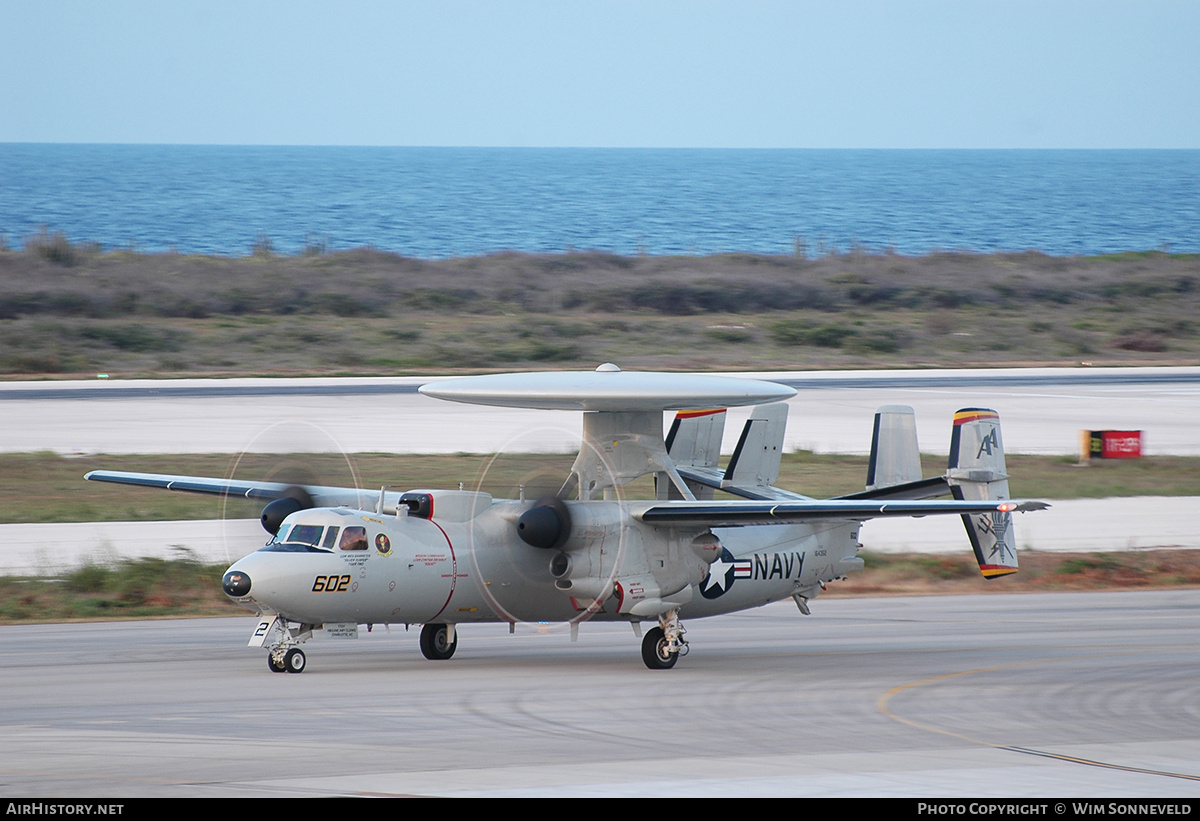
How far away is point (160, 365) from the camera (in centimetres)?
6022

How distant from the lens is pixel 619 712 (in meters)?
16.2

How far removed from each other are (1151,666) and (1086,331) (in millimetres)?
59184

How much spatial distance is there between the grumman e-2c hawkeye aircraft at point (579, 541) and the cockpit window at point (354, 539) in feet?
0.09

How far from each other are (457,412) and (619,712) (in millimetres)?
33418

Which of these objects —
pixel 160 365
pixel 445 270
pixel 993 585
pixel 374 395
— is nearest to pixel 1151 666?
pixel 993 585

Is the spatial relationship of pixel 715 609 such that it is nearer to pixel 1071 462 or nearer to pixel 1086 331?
pixel 1071 462

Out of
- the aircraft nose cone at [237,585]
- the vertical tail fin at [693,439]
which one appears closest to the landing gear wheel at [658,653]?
the vertical tail fin at [693,439]

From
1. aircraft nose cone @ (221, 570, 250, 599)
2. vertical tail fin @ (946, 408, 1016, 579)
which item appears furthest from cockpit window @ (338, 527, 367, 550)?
vertical tail fin @ (946, 408, 1016, 579)

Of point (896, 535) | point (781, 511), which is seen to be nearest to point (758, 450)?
point (781, 511)

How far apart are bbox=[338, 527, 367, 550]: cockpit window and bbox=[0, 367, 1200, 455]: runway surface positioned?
1714 centimetres

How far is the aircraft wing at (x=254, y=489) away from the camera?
1980cm

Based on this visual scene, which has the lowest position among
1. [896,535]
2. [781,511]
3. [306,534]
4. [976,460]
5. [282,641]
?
[896,535]

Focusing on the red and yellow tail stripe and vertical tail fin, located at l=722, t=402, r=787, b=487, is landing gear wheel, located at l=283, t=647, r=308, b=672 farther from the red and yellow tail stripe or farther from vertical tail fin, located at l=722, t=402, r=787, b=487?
the red and yellow tail stripe

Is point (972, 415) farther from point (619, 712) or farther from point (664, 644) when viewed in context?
point (619, 712)
